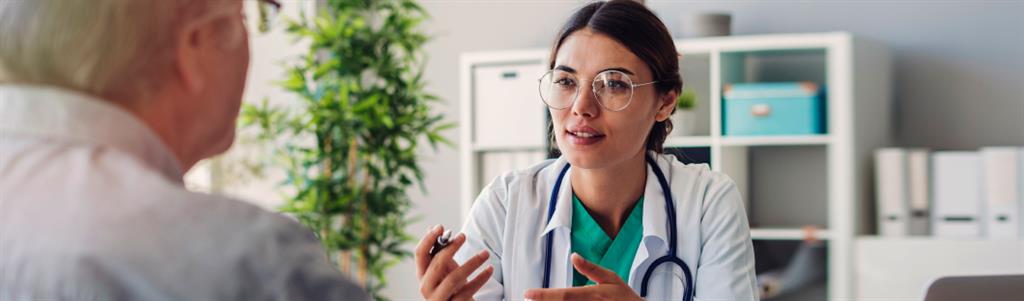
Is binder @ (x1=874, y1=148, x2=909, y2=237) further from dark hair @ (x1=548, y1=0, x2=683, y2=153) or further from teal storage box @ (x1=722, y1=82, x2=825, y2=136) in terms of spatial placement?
dark hair @ (x1=548, y1=0, x2=683, y2=153)

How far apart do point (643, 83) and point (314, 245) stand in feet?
4.24

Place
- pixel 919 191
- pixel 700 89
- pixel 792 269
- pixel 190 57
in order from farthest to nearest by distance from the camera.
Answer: pixel 700 89 < pixel 792 269 < pixel 919 191 < pixel 190 57

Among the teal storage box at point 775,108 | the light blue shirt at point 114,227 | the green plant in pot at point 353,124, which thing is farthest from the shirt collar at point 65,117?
the teal storage box at point 775,108

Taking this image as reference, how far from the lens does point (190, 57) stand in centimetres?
66

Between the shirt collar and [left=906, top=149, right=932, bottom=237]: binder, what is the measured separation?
143 inches

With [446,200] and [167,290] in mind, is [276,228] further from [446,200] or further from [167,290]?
[446,200]

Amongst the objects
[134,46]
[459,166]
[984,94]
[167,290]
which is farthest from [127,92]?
[459,166]

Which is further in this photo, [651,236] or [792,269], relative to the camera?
[792,269]

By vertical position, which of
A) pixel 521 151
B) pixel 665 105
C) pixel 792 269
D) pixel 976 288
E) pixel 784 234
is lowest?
pixel 792 269

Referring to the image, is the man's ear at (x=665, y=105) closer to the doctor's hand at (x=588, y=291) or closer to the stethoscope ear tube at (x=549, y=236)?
the stethoscope ear tube at (x=549, y=236)

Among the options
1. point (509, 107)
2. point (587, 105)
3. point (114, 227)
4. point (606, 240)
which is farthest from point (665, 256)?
point (509, 107)

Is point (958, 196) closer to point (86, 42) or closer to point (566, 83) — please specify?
point (566, 83)

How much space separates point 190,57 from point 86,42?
6 centimetres

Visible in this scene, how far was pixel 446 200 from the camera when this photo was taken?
16.5 ft
